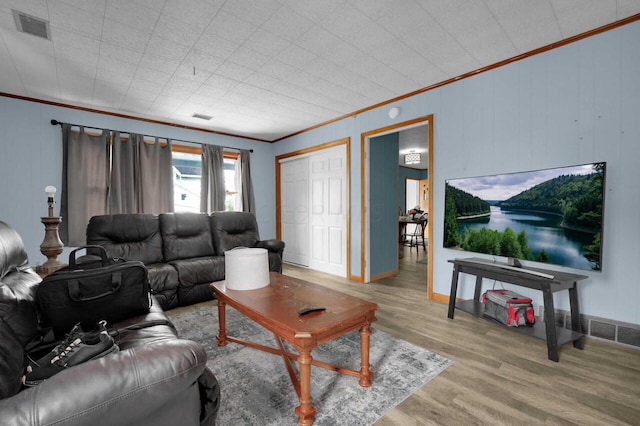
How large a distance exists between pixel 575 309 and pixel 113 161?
5456mm

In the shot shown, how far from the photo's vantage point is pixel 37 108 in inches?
A: 141

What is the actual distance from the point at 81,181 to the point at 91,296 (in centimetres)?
304

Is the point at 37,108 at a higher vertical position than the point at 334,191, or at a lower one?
higher

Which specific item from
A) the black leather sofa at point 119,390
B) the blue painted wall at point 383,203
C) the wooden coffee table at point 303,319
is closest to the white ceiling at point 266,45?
the blue painted wall at point 383,203

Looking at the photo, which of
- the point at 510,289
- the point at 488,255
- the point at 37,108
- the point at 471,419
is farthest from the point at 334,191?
the point at 37,108

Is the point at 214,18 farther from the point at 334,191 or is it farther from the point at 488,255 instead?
the point at 488,255

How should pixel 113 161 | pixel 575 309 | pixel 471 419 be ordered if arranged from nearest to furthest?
pixel 471 419, pixel 575 309, pixel 113 161

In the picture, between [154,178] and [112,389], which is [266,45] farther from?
[154,178]

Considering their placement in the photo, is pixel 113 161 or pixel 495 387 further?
pixel 113 161

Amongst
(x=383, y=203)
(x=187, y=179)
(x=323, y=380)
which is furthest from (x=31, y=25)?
(x=383, y=203)

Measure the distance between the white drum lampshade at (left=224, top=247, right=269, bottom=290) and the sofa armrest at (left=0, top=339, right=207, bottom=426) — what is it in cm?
111

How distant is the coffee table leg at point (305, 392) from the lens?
1401 millimetres

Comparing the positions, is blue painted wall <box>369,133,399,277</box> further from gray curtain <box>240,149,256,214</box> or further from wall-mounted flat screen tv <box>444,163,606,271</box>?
gray curtain <box>240,149,256,214</box>

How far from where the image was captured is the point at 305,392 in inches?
55.9
